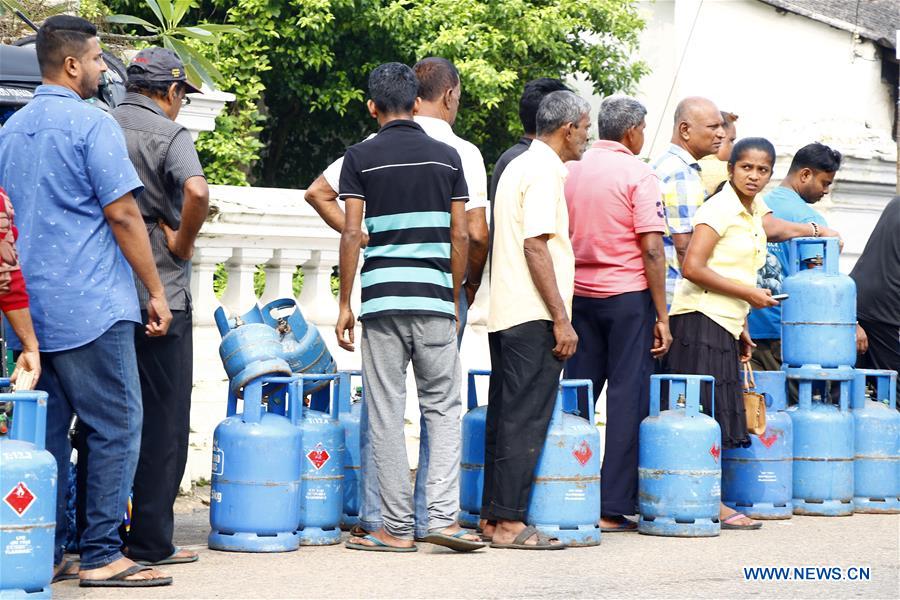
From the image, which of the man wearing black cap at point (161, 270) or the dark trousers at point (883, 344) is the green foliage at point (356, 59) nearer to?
the dark trousers at point (883, 344)

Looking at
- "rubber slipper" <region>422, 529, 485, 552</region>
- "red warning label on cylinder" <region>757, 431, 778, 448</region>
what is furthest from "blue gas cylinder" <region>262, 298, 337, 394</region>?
"red warning label on cylinder" <region>757, 431, 778, 448</region>

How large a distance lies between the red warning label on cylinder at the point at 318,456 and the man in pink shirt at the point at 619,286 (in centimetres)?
132

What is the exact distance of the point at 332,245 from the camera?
27.6 feet

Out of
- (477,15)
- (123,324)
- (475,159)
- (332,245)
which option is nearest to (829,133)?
(477,15)

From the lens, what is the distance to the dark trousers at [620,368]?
6988mm

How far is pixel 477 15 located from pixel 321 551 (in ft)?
35.8

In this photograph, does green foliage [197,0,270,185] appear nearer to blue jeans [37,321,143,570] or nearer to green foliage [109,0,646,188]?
green foliage [109,0,646,188]

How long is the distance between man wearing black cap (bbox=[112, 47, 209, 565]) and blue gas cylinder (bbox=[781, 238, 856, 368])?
3553 mm

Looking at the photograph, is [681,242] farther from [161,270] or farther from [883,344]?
[161,270]

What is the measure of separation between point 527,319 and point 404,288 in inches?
24.4

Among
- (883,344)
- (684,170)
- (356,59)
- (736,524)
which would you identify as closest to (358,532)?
(736,524)

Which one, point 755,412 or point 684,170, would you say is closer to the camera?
point 755,412

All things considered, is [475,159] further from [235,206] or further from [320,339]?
[235,206]

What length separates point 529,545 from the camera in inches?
253
